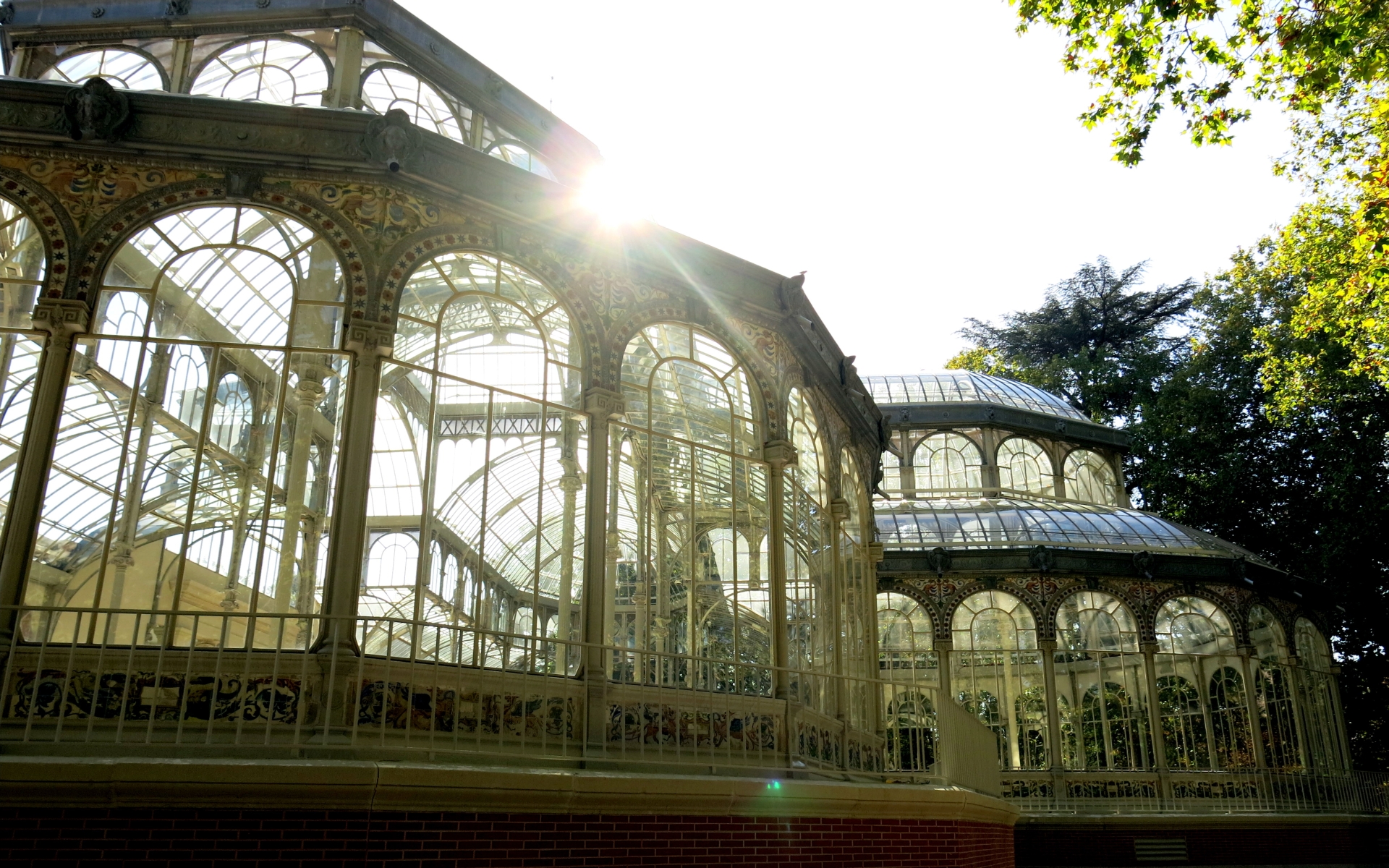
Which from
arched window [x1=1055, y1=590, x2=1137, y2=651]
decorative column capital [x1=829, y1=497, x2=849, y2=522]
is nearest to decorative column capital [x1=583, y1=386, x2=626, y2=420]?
decorative column capital [x1=829, y1=497, x2=849, y2=522]

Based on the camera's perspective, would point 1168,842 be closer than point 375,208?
No

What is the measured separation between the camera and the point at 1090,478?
92.3ft

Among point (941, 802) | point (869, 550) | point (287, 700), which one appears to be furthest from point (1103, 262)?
point (287, 700)

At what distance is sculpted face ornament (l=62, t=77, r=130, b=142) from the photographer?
9375 mm

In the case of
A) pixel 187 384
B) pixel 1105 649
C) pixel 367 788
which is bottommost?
pixel 367 788

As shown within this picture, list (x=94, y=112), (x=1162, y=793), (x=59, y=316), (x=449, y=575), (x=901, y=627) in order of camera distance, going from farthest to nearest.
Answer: (x=901, y=627), (x=1162, y=793), (x=449, y=575), (x=94, y=112), (x=59, y=316)

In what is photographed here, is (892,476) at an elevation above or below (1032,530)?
above

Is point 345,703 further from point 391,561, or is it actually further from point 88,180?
point 391,561

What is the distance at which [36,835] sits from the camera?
21.2 feet

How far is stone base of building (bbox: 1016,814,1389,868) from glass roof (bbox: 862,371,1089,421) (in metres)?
10.8

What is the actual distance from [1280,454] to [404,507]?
25.4 metres

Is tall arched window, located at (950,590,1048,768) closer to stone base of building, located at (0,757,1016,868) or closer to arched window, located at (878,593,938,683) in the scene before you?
arched window, located at (878,593,938,683)

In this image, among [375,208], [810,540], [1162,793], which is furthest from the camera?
[1162,793]

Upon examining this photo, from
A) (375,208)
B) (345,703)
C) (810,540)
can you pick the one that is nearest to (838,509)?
(810,540)
